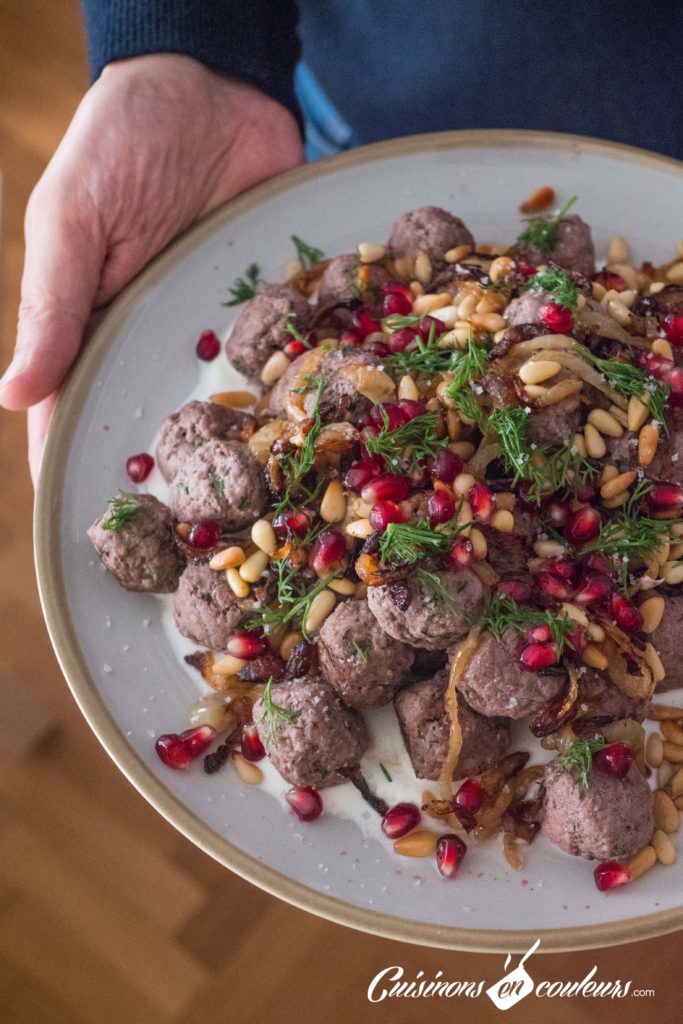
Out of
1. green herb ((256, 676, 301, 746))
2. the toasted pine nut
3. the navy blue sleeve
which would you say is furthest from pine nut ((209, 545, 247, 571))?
the navy blue sleeve

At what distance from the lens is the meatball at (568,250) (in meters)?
3.91

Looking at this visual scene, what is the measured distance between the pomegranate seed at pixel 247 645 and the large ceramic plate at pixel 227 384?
0.24 metres

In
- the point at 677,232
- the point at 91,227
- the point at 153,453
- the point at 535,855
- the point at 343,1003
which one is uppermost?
the point at 91,227

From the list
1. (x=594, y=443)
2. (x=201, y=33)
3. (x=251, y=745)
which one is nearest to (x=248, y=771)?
(x=251, y=745)

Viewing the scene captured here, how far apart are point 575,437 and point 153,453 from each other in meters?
1.53

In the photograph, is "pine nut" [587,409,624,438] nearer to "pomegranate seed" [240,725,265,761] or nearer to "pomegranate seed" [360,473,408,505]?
"pomegranate seed" [360,473,408,505]

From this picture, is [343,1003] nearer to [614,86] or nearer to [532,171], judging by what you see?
[532,171]

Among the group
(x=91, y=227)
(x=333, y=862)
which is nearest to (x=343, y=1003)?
(x=333, y=862)

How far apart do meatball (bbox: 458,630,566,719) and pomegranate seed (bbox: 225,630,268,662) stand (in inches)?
26.3

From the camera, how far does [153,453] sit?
12.3ft

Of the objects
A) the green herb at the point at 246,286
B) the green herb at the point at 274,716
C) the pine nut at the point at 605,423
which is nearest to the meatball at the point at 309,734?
the green herb at the point at 274,716

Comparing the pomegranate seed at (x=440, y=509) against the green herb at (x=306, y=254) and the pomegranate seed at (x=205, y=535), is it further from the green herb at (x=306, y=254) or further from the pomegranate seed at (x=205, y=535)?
the green herb at (x=306, y=254)

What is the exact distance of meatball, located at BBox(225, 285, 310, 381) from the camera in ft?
12.3

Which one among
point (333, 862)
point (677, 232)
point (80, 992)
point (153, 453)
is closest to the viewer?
point (333, 862)
